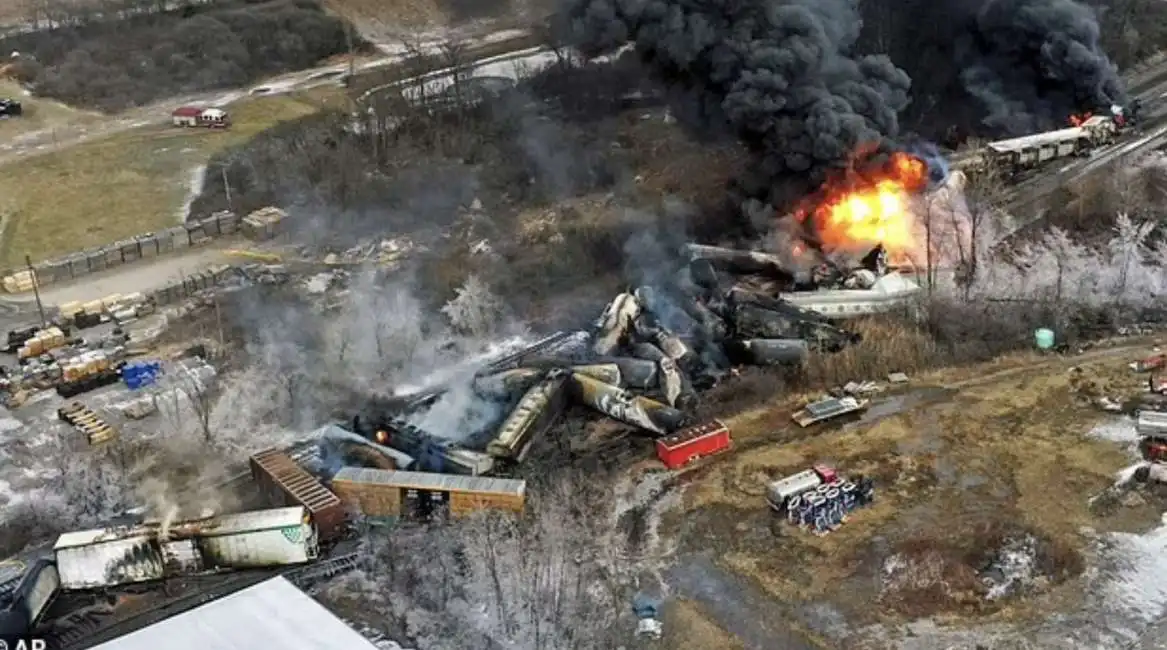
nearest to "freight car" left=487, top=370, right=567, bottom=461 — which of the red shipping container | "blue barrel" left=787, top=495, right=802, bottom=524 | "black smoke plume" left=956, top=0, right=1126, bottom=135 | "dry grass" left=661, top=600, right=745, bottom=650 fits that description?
the red shipping container

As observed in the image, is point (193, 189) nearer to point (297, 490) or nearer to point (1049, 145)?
point (297, 490)

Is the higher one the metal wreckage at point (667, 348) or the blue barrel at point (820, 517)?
the metal wreckage at point (667, 348)

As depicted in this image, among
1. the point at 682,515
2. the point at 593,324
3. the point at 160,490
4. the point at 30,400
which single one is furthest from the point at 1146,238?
the point at 30,400

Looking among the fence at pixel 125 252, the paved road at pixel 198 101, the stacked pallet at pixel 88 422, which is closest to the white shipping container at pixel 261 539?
the stacked pallet at pixel 88 422

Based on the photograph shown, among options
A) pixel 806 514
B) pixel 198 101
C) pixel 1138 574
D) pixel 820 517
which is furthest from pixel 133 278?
pixel 1138 574

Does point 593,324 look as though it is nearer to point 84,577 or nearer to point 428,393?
point 428,393

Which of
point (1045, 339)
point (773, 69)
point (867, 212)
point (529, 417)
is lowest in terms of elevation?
point (1045, 339)

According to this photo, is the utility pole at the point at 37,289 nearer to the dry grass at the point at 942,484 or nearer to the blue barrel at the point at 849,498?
the dry grass at the point at 942,484

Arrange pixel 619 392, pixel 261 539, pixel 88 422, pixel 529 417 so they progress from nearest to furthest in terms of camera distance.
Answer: pixel 261 539, pixel 529 417, pixel 619 392, pixel 88 422
